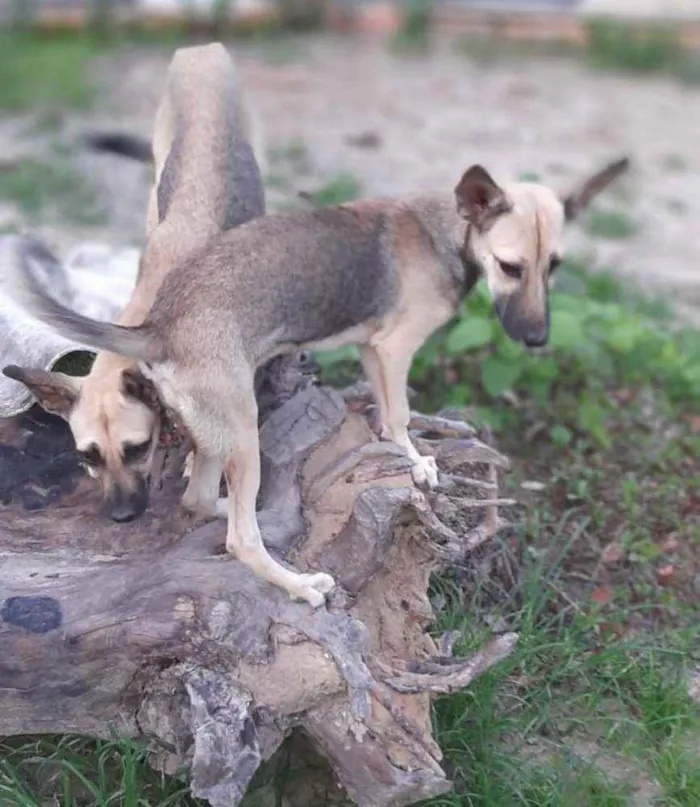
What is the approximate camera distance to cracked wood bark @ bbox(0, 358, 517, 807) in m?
3.09

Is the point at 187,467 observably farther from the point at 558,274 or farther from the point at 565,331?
the point at 558,274

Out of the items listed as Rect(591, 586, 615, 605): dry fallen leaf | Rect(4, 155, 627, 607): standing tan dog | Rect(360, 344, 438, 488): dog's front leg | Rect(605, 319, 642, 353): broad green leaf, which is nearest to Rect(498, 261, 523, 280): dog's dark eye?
Rect(4, 155, 627, 607): standing tan dog

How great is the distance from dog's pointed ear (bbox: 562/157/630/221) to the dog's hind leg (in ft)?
4.65

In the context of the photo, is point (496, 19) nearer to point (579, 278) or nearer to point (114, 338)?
point (579, 278)

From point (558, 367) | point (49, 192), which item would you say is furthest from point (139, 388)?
point (49, 192)

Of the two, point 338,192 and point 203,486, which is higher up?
point 203,486

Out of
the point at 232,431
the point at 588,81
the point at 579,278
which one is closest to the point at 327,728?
the point at 232,431

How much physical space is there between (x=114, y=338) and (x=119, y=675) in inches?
37.9

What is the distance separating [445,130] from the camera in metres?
10.3

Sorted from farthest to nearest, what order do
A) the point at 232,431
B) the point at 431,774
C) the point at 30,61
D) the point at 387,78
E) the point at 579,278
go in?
the point at 387,78 → the point at 30,61 → the point at 579,278 → the point at 232,431 → the point at 431,774

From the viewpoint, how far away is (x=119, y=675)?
321 centimetres

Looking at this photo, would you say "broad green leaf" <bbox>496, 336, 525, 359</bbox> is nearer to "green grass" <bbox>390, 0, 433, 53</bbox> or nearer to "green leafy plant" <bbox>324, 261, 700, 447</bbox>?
"green leafy plant" <bbox>324, 261, 700, 447</bbox>

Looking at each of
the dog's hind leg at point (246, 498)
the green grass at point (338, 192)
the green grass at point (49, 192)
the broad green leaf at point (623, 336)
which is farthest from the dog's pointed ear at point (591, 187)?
the green grass at point (49, 192)

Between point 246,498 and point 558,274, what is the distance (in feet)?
11.0
